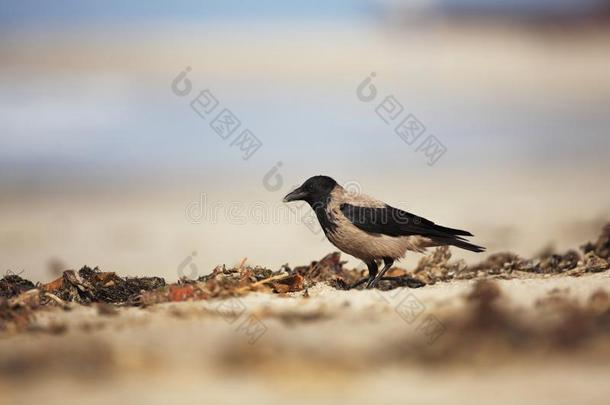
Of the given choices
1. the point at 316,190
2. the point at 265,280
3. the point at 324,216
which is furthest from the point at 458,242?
the point at 265,280

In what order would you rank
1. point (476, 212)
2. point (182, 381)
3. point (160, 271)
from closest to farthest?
point (182, 381), point (160, 271), point (476, 212)

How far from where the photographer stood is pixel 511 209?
15031mm

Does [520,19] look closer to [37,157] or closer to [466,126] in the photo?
[466,126]

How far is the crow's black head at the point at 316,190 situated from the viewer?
9.52m

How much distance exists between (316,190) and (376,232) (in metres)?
0.93

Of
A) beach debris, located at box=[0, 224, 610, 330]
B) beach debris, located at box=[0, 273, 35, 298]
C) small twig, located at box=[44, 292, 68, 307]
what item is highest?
beach debris, located at box=[0, 224, 610, 330]

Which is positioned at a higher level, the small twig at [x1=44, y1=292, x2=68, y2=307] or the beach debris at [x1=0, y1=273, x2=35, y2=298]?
the small twig at [x1=44, y1=292, x2=68, y2=307]

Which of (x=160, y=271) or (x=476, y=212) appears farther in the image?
(x=476, y=212)

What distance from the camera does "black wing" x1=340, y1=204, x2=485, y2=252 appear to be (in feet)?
29.5

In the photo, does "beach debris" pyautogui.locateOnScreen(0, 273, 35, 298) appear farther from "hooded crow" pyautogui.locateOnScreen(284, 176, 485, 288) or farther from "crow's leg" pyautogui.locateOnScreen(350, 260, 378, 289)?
"crow's leg" pyautogui.locateOnScreen(350, 260, 378, 289)

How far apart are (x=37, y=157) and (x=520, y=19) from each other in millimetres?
27659

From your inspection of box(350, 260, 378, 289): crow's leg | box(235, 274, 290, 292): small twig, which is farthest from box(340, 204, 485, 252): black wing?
box(235, 274, 290, 292): small twig

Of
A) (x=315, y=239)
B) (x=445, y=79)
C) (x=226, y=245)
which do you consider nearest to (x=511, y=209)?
(x=315, y=239)

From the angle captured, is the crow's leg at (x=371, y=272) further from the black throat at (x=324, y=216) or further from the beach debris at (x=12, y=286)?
the beach debris at (x=12, y=286)
